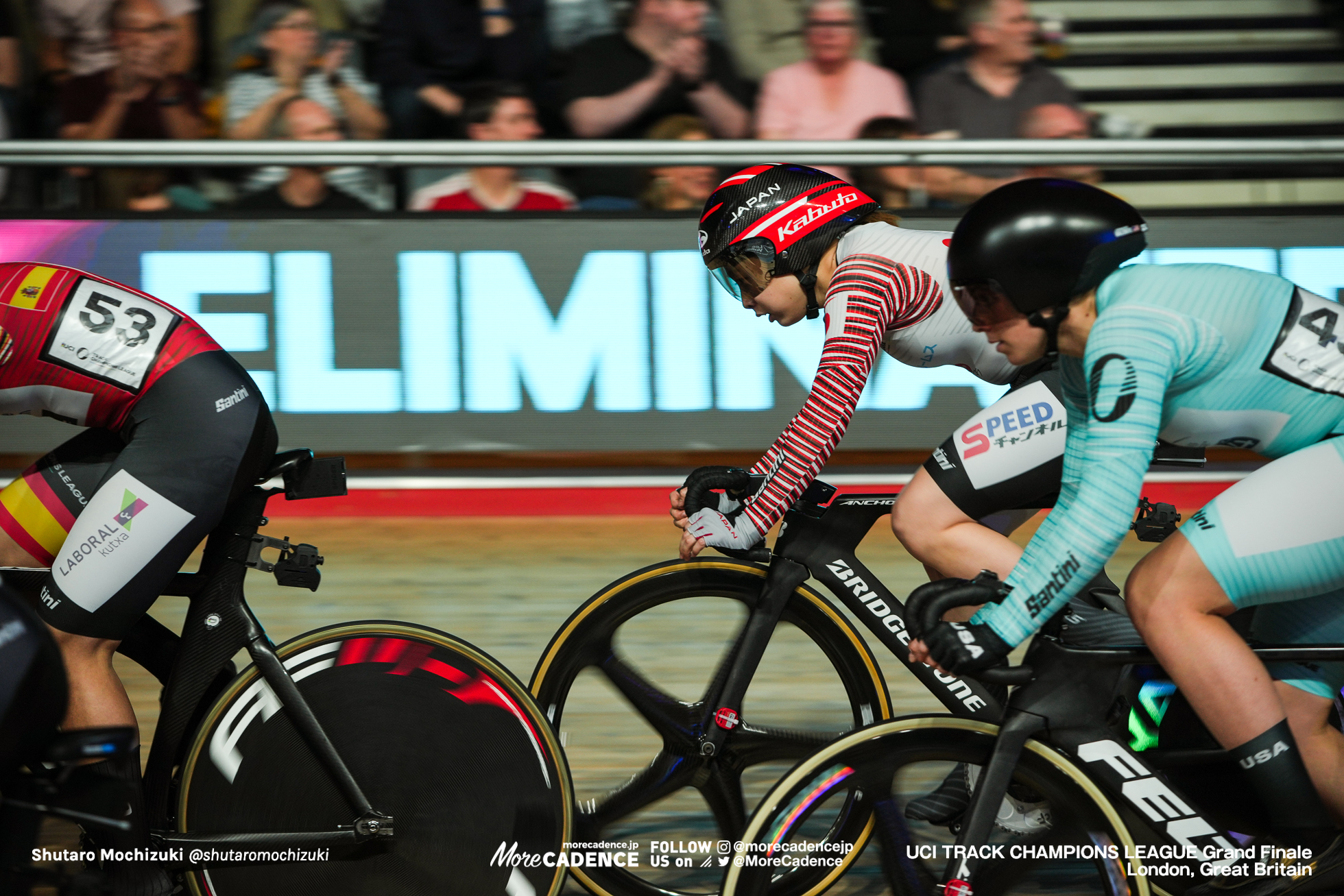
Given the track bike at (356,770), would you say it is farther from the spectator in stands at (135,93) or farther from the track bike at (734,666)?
the spectator in stands at (135,93)

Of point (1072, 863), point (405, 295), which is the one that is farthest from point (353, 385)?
point (1072, 863)

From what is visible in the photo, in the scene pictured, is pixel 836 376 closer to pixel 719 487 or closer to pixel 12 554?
pixel 719 487

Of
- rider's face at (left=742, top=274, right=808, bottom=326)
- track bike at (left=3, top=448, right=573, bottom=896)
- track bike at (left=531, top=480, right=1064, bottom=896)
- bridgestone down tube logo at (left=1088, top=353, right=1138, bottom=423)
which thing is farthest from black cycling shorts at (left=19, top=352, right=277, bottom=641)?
bridgestone down tube logo at (left=1088, top=353, right=1138, bottom=423)

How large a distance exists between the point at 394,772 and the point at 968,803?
109cm

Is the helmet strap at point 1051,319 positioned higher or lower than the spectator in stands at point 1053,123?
higher

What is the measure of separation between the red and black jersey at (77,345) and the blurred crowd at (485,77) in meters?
4.11

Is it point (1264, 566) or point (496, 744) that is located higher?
point (1264, 566)

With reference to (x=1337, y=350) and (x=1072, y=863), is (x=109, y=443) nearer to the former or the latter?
(x=1072, y=863)

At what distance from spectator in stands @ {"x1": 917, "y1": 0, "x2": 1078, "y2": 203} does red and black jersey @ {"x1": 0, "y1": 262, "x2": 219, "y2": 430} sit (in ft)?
17.1

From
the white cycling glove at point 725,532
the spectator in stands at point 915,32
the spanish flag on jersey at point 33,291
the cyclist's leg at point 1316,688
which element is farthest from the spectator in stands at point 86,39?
the cyclist's leg at point 1316,688

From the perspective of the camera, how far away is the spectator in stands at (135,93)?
6.91 m

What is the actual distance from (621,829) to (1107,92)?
25.4 feet

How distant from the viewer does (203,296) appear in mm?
6402

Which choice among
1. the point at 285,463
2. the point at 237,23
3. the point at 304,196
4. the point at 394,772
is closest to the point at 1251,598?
the point at 394,772
